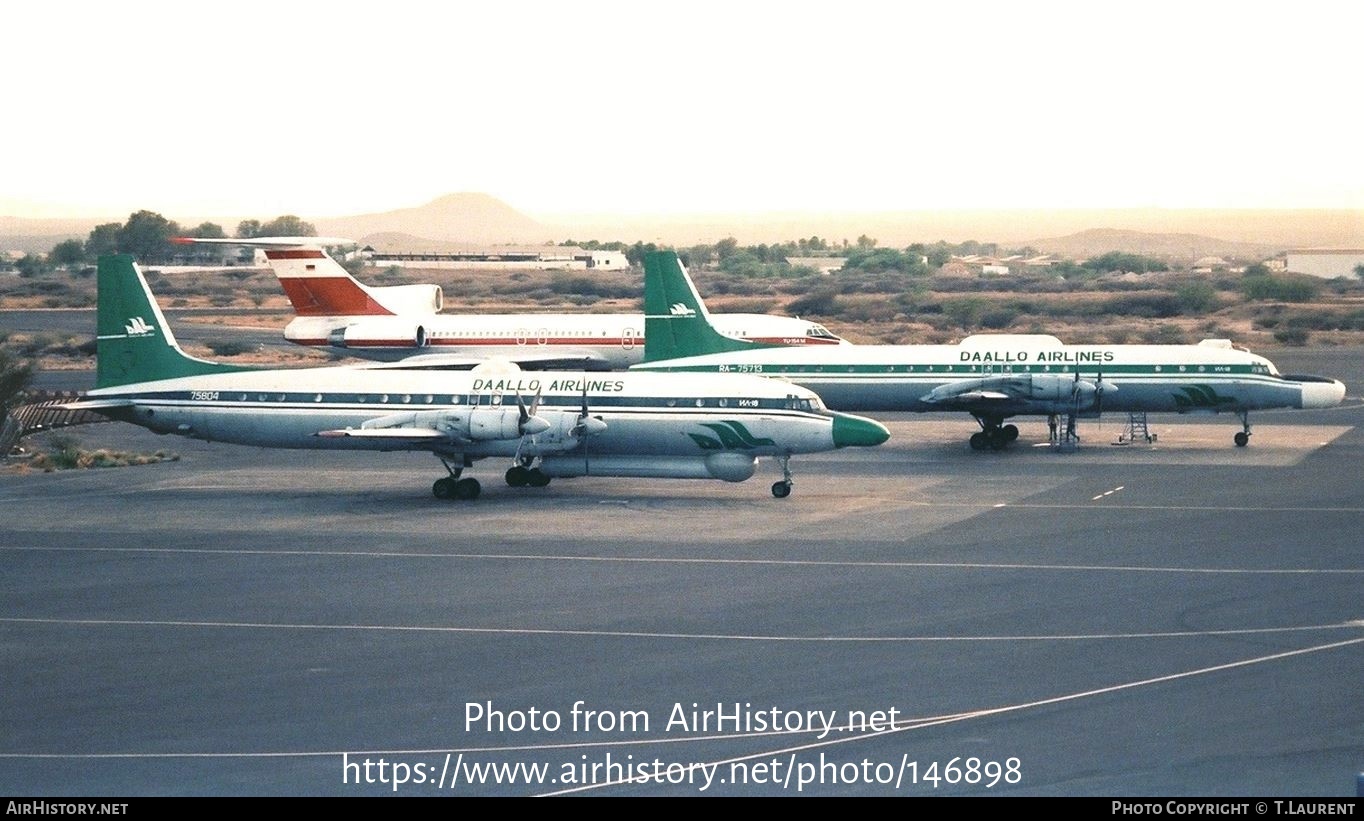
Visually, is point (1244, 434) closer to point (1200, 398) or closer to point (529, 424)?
point (1200, 398)

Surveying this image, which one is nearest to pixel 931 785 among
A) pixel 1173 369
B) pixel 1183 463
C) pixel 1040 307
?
pixel 1183 463

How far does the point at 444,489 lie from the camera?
4078 cm

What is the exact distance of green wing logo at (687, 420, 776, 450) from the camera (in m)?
40.8

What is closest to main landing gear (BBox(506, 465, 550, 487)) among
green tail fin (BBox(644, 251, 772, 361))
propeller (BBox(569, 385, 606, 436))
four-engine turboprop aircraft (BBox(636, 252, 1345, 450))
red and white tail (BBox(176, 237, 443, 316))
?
propeller (BBox(569, 385, 606, 436))

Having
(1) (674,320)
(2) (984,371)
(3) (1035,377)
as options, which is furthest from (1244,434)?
(1) (674,320)

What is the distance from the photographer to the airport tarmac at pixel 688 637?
18.3 metres

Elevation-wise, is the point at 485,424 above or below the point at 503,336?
below

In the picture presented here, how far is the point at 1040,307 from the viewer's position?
408ft

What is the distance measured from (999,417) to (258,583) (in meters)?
27.8

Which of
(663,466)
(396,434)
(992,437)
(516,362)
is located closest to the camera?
(396,434)

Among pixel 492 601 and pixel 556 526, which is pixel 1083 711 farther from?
pixel 556 526

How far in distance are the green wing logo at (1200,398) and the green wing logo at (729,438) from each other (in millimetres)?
16832

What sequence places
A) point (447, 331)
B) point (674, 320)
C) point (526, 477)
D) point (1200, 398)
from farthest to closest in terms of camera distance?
point (447, 331), point (674, 320), point (1200, 398), point (526, 477)

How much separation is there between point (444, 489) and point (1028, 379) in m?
19.4
